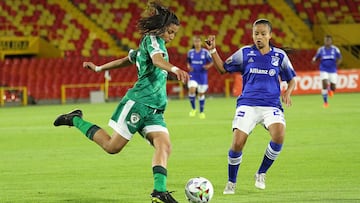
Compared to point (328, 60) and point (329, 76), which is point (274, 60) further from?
point (329, 76)

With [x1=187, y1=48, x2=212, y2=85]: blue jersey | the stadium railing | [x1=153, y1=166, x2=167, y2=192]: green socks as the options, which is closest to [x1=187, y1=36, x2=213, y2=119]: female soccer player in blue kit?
[x1=187, y1=48, x2=212, y2=85]: blue jersey

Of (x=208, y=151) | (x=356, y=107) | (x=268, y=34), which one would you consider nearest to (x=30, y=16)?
(x=356, y=107)

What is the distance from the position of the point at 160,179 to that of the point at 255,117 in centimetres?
216

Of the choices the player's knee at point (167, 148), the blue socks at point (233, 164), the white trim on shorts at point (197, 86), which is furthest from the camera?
the white trim on shorts at point (197, 86)

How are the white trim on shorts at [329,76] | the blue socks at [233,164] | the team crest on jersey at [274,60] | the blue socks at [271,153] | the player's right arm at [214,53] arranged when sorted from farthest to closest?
the white trim on shorts at [329,76] → the team crest on jersey at [274,60] → the blue socks at [271,153] → the blue socks at [233,164] → the player's right arm at [214,53]

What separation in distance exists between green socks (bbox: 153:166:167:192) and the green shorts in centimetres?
48

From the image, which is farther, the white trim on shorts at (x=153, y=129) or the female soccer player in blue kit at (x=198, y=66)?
the female soccer player in blue kit at (x=198, y=66)

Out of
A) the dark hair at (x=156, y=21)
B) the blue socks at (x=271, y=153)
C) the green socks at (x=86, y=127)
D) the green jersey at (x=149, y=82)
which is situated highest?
the dark hair at (x=156, y=21)

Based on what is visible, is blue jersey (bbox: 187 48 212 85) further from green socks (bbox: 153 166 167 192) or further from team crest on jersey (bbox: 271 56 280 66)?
green socks (bbox: 153 166 167 192)

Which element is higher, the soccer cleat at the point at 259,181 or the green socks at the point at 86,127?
the green socks at the point at 86,127

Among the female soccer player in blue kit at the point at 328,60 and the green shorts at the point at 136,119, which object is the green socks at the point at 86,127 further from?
the female soccer player in blue kit at the point at 328,60

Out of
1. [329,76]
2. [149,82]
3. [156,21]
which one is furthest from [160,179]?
[329,76]

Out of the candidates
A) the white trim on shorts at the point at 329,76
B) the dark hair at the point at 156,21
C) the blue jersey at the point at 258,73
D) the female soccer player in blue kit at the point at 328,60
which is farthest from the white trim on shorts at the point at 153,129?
the white trim on shorts at the point at 329,76

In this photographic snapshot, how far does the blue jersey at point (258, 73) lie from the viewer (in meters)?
11.0
